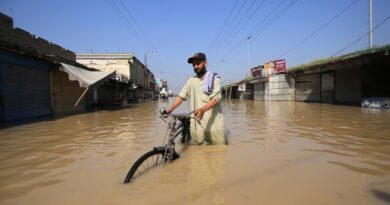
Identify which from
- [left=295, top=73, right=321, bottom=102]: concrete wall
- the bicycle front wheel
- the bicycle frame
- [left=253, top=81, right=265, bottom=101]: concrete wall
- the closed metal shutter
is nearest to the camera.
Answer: the bicycle front wheel

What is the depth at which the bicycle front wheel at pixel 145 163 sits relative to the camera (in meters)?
3.69

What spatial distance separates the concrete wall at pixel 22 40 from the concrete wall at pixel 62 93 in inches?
63.7

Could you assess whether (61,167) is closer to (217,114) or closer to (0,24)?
(217,114)

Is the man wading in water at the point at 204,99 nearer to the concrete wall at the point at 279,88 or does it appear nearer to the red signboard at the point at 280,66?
the concrete wall at the point at 279,88


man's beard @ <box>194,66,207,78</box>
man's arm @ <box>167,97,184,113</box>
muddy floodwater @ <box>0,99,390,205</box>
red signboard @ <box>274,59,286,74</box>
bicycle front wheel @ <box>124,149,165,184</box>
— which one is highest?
red signboard @ <box>274,59,286,74</box>

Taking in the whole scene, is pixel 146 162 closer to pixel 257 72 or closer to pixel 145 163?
pixel 145 163

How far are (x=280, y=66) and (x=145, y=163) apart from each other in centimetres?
2919

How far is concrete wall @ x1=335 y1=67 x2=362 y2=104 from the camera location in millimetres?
20339

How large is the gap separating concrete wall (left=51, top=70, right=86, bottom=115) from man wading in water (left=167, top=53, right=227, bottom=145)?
13101mm

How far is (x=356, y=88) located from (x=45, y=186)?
70.7 ft

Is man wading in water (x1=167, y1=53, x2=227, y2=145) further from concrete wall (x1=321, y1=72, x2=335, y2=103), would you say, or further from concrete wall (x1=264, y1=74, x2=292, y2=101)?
concrete wall (x1=264, y1=74, x2=292, y2=101)

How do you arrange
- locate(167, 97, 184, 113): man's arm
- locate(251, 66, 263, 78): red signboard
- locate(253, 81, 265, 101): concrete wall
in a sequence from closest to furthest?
locate(167, 97, 184, 113): man's arm, locate(253, 81, 265, 101): concrete wall, locate(251, 66, 263, 78): red signboard

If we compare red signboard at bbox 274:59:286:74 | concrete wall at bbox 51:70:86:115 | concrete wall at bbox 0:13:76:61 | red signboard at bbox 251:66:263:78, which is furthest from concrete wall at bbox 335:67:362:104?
concrete wall at bbox 0:13:76:61

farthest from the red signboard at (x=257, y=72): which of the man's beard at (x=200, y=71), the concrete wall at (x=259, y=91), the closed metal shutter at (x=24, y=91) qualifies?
the man's beard at (x=200, y=71)
